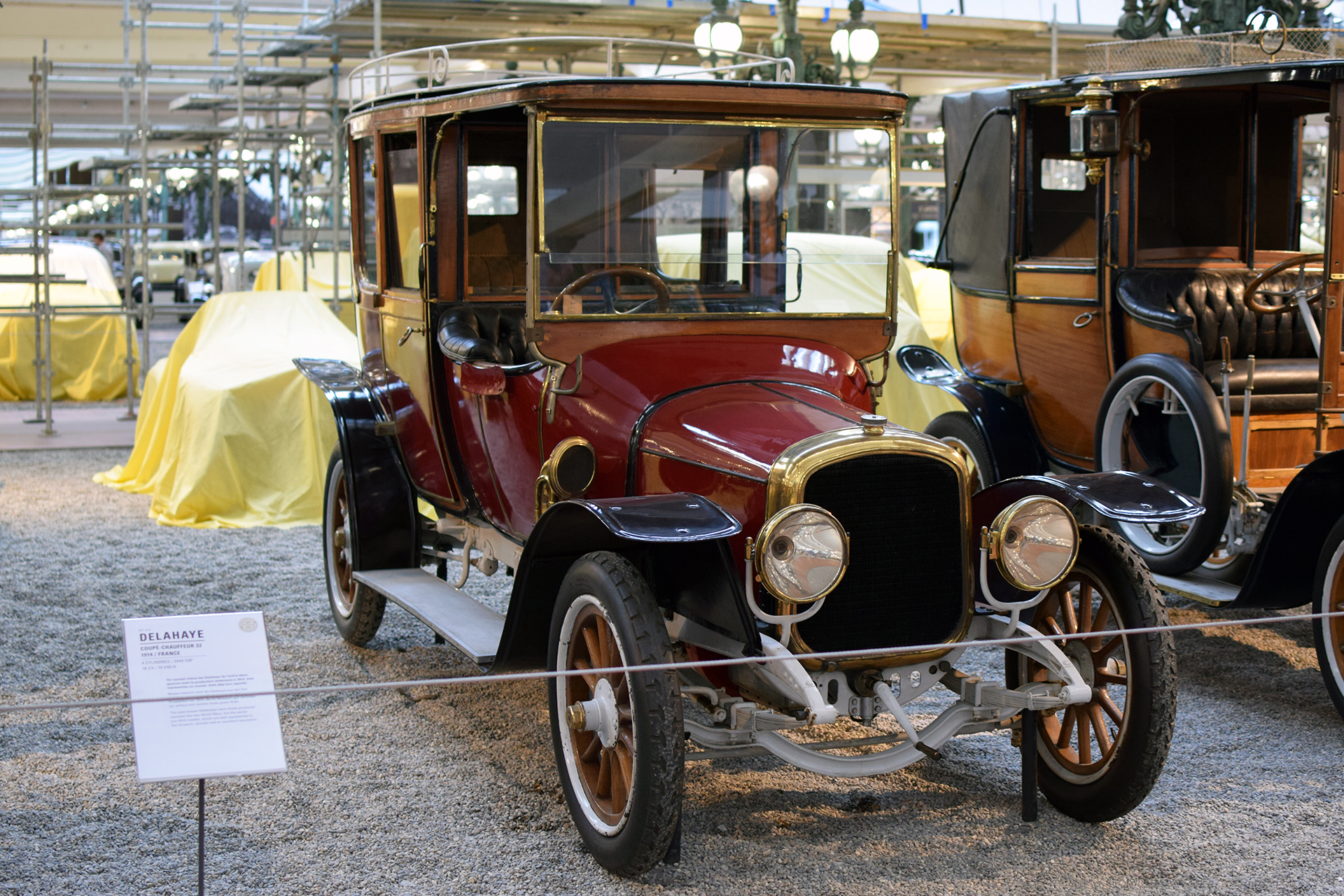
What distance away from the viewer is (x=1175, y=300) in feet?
17.9

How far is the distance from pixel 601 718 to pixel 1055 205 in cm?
379

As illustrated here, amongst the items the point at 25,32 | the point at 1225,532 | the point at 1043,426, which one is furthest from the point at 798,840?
the point at 25,32

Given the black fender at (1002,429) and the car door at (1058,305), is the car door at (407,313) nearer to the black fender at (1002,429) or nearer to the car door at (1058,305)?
the black fender at (1002,429)

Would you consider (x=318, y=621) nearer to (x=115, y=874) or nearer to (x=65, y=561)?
(x=65, y=561)

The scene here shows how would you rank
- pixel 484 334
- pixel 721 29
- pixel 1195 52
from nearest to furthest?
pixel 484 334 → pixel 1195 52 → pixel 721 29

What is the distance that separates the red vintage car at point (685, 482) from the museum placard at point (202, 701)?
0.80 metres

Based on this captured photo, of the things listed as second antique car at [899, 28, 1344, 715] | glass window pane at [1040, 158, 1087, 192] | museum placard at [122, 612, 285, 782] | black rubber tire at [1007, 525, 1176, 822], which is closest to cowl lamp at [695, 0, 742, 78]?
second antique car at [899, 28, 1344, 715]

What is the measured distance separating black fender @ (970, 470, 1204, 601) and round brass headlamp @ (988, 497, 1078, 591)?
6cm

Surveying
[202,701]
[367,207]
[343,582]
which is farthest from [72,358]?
[202,701]

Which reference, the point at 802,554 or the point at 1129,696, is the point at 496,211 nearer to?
the point at 802,554

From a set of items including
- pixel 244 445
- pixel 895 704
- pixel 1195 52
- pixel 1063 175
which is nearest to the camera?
pixel 895 704

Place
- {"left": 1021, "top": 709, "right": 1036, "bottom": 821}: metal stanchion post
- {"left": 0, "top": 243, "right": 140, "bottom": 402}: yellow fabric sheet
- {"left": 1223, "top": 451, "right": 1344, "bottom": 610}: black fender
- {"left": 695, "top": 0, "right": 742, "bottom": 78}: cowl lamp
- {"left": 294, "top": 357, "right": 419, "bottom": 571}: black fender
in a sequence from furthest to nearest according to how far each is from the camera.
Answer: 1. {"left": 0, "top": 243, "right": 140, "bottom": 402}: yellow fabric sheet
2. {"left": 695, "top": 0, "right": 742, "bottom": 78}: cowl lamp
3. {"left": 294, "top": 357, "right": 419, "bottom": 571}: black fender
4. {"left": 1223, "top": 451, "right": 1344, "bottom": 610}: black fender
5. {"left": 1021, "top": 709, "right": 1036, "bottom": 821}: metal stanchion post

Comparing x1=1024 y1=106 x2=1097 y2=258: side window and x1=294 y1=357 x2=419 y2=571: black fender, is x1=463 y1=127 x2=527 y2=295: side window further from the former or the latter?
x1=1024 y1=106 x2=1097 y2=258: side window

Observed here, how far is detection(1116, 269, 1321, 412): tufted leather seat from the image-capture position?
17.1 ft
